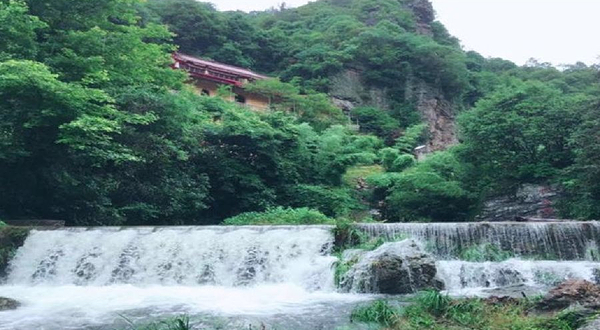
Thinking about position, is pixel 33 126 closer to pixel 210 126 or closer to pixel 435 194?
pixel 210 126

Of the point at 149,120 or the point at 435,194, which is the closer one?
Result: the point at 149,120

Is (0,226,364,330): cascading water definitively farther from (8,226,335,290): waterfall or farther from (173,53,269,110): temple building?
(173,53,269,110): temple building

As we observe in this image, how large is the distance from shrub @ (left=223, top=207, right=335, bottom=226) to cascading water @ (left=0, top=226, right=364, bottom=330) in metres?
4.66

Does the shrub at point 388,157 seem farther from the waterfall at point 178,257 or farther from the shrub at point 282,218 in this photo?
the waterfall at point 178,257

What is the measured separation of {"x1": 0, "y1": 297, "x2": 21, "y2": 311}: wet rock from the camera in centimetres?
846

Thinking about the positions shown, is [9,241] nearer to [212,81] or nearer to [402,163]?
[402,163]

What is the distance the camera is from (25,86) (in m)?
12.9

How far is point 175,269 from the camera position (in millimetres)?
11688

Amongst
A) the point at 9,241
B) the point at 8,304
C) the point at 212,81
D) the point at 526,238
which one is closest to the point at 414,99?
the point at 212,81

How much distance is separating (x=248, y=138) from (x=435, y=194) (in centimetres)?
743

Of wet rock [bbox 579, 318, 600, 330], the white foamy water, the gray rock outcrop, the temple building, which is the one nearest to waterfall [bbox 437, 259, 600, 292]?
the white foamy water

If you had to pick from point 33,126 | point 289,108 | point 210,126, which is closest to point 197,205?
point 210,126

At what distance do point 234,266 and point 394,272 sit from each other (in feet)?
12.5

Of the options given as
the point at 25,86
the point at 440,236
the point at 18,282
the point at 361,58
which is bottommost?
the point at 18,282
